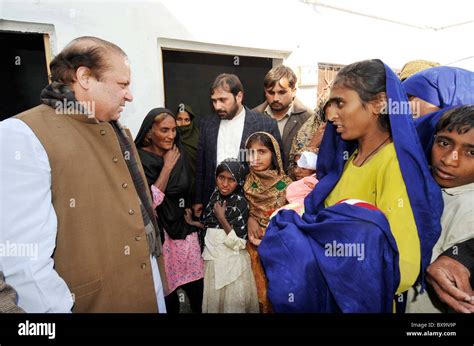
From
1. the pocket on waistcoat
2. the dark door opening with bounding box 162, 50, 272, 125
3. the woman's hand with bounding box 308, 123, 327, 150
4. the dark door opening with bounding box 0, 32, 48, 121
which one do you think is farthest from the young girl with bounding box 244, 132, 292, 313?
the dark door opening with bounding box 0, 32, 48, 121

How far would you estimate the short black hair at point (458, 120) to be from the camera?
3.36 feet

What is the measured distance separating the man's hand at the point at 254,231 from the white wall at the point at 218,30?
63.0 inches

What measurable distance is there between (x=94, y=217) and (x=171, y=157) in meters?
1.20

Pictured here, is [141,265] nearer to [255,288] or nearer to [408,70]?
[255,288]

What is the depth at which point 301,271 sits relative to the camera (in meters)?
1.01

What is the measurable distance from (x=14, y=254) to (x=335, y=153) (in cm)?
126

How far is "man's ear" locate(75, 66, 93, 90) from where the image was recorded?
112 centimetres

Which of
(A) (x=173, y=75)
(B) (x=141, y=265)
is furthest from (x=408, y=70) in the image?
(A) (x=173, y=75)

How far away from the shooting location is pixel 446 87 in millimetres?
1492

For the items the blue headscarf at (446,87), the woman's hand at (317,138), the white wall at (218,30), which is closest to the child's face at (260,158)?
the woman's hand at (317,138)

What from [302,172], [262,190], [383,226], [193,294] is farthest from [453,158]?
[193,294]

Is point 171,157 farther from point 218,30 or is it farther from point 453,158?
point 453,158

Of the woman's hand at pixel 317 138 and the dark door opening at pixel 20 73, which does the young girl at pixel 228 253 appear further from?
the dark door opening at pixel 20 73

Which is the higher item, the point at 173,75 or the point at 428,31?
the point at 428,31
